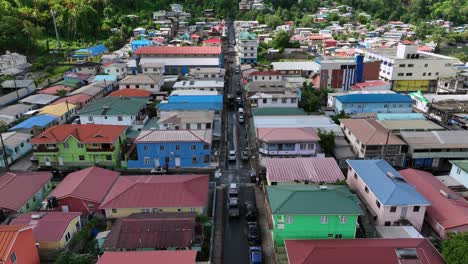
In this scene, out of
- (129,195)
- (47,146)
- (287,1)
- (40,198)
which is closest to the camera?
(129,195)

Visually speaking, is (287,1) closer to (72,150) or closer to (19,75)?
(19,75)

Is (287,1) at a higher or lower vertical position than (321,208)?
higher

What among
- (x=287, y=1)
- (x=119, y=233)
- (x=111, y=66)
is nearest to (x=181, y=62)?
(x=111, y=66)

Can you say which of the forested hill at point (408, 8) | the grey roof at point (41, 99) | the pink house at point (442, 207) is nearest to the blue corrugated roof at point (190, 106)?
the grey roof at point (41, 99)

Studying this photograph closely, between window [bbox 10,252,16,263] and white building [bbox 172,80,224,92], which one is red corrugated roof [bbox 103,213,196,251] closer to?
window [bbox 10,252,16,263]

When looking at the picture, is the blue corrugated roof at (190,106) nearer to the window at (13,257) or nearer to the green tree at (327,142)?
the green tree at (327,142)
